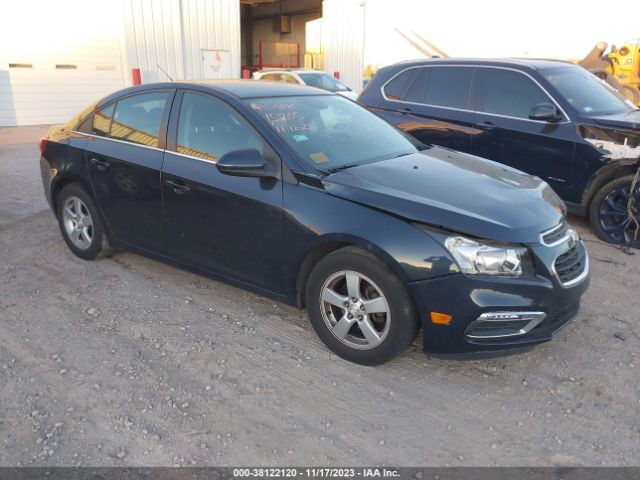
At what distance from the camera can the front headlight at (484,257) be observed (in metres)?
2.86

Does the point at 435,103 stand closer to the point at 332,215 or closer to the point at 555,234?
the point at 555,234

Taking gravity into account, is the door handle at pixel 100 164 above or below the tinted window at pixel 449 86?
below

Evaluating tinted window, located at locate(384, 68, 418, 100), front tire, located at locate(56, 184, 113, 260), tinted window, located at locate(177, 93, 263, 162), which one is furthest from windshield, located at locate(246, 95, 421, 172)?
tinted window, located at locate(384, 68, 418, 100)

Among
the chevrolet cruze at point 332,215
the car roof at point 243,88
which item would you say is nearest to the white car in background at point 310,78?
the car roof at point 243,88

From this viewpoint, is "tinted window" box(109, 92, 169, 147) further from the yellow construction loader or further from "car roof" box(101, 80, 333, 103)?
the yellow construction loader

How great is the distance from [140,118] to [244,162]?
1379 millimetres

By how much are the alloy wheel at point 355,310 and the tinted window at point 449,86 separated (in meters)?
3.85

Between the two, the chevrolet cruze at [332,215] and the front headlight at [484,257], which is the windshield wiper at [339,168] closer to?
the chevrolet cruze at [332,215]

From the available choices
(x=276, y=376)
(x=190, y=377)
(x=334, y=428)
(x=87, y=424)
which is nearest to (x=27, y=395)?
(x=87, y=424)

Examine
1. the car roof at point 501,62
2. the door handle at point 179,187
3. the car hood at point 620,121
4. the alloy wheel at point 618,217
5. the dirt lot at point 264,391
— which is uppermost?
the car roof at point 501,62

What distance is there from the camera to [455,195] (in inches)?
126

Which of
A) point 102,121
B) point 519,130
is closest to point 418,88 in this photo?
point 519,130

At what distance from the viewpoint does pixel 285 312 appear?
3943mm

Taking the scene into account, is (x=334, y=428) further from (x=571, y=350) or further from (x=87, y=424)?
(x=571, y=350)
